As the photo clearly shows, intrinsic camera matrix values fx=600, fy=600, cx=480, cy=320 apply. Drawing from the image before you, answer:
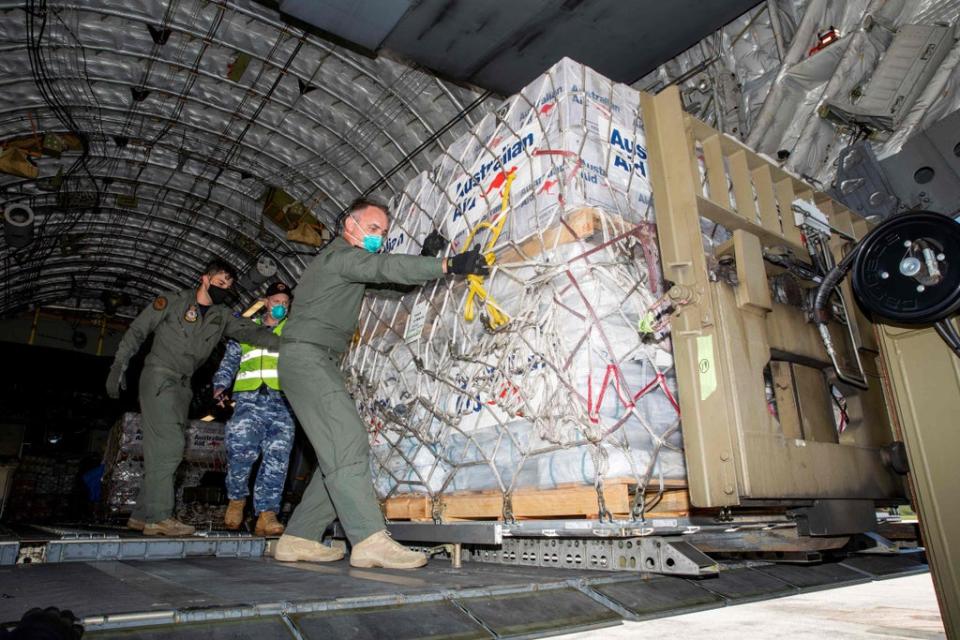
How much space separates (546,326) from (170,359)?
349 centimetres

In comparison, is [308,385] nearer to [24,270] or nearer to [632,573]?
[632,573]

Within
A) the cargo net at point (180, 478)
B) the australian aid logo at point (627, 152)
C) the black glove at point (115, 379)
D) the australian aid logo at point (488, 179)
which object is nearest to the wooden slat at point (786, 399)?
the australian aid logo at point (627, 152)

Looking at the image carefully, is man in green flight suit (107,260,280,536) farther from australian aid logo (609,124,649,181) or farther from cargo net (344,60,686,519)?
australian aid logo (609,124,649,181)

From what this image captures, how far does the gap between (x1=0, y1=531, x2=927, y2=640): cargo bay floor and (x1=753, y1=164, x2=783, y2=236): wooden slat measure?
1.66 meters

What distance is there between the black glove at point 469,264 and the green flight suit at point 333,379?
11 cm

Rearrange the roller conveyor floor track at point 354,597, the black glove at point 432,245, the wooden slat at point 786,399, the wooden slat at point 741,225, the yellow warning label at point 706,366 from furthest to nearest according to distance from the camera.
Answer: the black glove at point 432,245
the wooden slat at point 786,399
the wooden slat at point 741,225
the yellow warning label at point 706,366
the roller conveyor floor track at point 354,597

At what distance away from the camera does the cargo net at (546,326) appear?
8.07 ft

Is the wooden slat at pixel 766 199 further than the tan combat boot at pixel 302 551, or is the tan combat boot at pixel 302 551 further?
the tan combat boot at pixel 302 551

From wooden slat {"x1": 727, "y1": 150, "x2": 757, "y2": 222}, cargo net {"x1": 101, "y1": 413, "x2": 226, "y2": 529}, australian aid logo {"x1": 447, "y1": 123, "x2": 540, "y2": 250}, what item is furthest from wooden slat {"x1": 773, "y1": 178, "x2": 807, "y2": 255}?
cargo net {"x1": 101, "y1": 413, "x2": 226, "y2": 529}

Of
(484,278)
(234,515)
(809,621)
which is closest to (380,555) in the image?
(484,278)

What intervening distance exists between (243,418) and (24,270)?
957 cm

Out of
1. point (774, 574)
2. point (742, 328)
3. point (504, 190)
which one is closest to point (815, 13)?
point (504, 190)

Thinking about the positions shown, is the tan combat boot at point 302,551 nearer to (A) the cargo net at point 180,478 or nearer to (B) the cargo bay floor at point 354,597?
(B) the cargo bay floor at point 354,597

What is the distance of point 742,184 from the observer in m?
2.89
